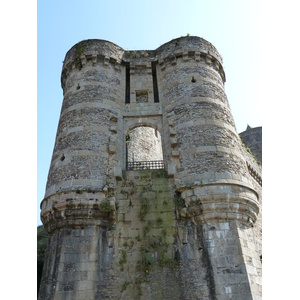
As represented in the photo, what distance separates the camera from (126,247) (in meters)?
9.69

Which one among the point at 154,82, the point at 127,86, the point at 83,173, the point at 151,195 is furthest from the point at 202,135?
Result: the point at 127,86

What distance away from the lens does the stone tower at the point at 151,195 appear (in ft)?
29.5

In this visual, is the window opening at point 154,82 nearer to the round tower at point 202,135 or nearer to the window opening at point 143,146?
the round tower at point 202,135

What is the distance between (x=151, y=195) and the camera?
1063 centimetres

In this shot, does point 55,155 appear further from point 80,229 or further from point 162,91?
point 162,91

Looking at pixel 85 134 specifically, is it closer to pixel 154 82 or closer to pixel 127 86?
pixel 127 86

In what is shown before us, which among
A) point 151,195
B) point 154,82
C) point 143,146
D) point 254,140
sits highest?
point 254,140

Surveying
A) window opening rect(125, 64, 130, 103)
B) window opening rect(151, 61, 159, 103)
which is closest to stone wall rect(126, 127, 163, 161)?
window opening rect(125, 64, 130, 103)

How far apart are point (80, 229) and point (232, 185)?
522 cm

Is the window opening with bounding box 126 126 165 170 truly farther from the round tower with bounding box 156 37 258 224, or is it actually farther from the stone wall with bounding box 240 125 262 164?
the stone wall with bounding box 240 125 262 164

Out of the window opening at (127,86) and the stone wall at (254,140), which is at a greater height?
the stone wall at (254,140)

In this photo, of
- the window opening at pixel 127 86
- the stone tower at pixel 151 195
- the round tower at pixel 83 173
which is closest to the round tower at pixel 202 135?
the stone tower at pixel 151 195

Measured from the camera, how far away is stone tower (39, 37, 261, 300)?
8992 mm

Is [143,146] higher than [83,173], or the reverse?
[143,146]
